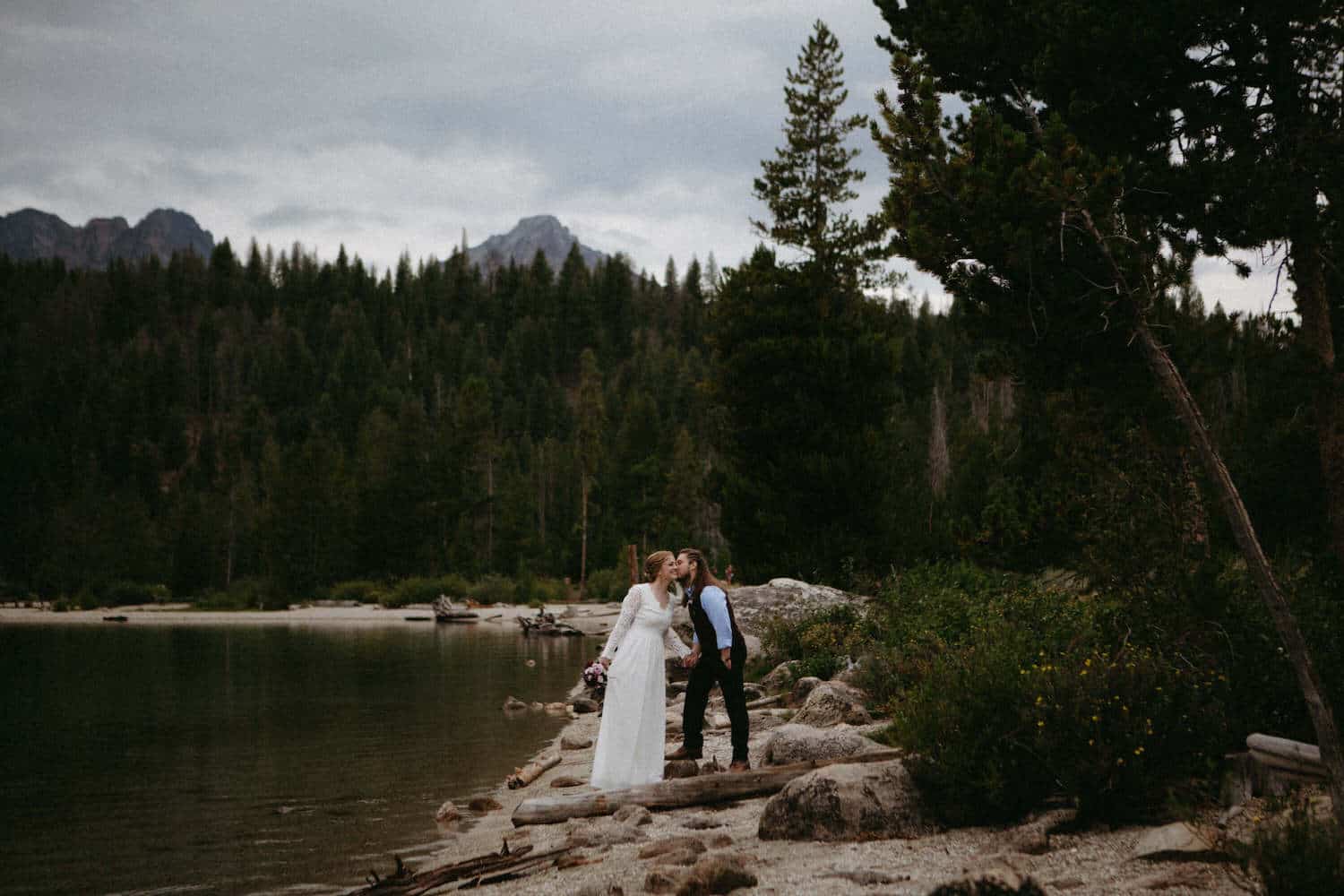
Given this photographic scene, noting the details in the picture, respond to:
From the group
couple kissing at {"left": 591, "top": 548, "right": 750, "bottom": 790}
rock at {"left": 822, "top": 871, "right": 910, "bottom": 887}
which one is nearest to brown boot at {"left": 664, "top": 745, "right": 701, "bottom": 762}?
couple kissing at {"left": 591, "top": 548, "right": 750, "bottom": 790}

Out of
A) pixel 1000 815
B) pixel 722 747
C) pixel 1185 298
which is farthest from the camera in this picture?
pixel 1185 298

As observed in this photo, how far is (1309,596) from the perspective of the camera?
7.85 m

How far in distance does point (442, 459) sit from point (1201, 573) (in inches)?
2715

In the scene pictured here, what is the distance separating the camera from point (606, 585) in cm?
6144

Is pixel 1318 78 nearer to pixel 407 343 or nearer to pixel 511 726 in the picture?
pixel 511 726

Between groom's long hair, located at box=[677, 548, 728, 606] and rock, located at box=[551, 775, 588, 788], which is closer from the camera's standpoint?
groom's long hair, located at box=[677, 548, 728, 606]

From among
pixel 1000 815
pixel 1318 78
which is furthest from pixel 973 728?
pixel 1318 78

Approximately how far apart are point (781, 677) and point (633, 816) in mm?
8172

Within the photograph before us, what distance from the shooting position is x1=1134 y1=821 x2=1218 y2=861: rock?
564cm

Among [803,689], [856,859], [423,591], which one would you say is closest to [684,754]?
[803,689]

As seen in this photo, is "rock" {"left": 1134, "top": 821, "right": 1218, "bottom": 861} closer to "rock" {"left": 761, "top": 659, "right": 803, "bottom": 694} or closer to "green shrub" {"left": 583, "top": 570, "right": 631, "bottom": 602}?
"rock" {"left": 761, "top": 659, "right": 803, "bottom": 694}

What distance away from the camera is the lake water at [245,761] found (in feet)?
31.4

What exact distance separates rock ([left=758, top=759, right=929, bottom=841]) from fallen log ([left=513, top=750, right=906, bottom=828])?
137 centimetres

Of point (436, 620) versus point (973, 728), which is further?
point (436, 620)
